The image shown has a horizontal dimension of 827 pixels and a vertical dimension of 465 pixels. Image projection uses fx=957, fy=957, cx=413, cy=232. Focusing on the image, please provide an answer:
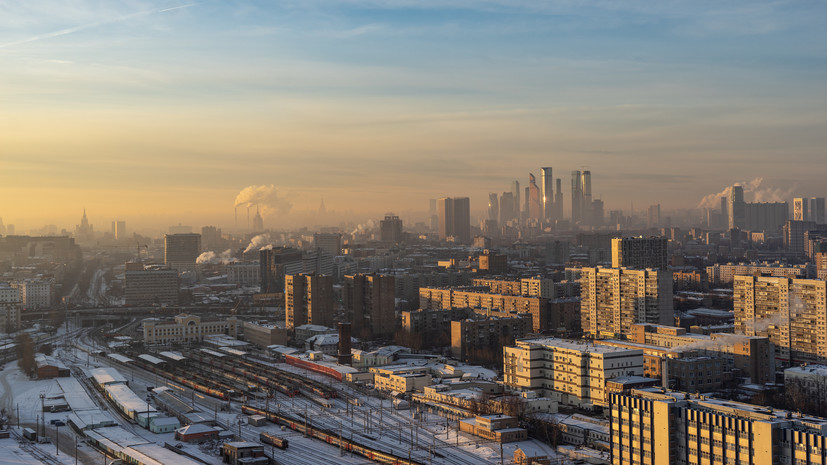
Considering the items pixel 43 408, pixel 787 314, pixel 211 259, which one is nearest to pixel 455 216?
pixel 211 259

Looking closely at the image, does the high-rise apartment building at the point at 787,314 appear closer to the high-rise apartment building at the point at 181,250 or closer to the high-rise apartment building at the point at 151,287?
the high-rise apartment building at the point at 151,287

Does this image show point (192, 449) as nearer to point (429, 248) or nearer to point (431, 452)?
point (431, 452)

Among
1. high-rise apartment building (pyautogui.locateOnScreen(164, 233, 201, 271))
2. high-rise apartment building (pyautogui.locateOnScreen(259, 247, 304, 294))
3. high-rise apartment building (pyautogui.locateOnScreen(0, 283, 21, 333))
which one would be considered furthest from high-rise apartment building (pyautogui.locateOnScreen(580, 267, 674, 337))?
high-rise apartment building (pyautogui.locateOnScreen(164, 233, 201, 271))

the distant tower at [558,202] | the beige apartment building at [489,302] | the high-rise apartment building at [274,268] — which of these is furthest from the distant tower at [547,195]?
the beige apartment building at [489,302]

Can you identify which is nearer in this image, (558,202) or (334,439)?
(334,439)

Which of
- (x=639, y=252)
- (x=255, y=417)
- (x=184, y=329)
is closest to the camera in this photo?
(x=255, y=417)

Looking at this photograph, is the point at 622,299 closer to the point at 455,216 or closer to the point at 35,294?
the point at 35,294
